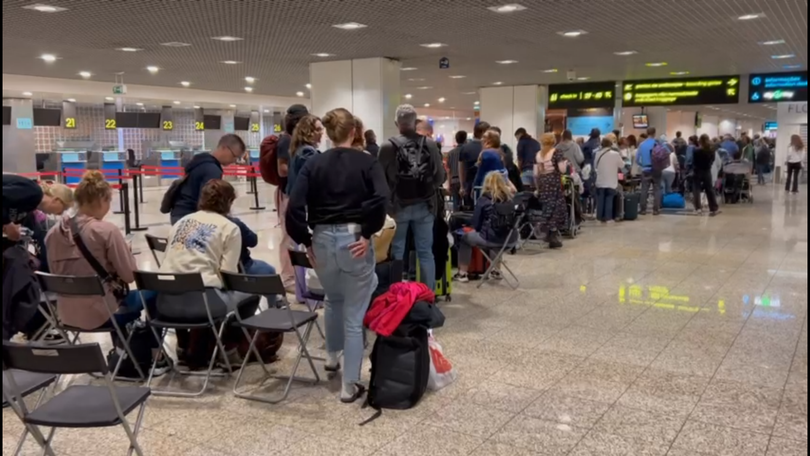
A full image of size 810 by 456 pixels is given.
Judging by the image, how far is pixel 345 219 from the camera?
3.62 m

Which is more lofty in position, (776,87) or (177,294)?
(776,87)

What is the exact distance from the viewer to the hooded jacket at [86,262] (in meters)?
3.78

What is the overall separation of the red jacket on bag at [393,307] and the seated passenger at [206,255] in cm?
83

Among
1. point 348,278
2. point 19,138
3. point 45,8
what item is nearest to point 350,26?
point 45,8

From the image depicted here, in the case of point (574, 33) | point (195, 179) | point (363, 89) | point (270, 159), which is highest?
point (574, 33)

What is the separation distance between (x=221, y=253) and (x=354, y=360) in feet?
3.24

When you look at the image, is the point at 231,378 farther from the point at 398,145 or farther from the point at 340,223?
the point at 398,145

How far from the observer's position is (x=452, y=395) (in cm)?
383

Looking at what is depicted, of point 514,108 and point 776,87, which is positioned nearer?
point 776,87

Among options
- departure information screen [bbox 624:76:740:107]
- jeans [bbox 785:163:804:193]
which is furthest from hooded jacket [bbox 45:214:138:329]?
jeans [bbox 785:163:804:193]

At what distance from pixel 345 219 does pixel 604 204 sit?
347 inches

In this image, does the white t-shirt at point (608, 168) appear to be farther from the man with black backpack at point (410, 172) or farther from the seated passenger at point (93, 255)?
the seated passenger at point (93, 255)

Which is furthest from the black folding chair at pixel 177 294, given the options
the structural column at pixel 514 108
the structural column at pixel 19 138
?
the structural column at pixel 19 138

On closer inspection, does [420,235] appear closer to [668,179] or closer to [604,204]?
[604,204]
